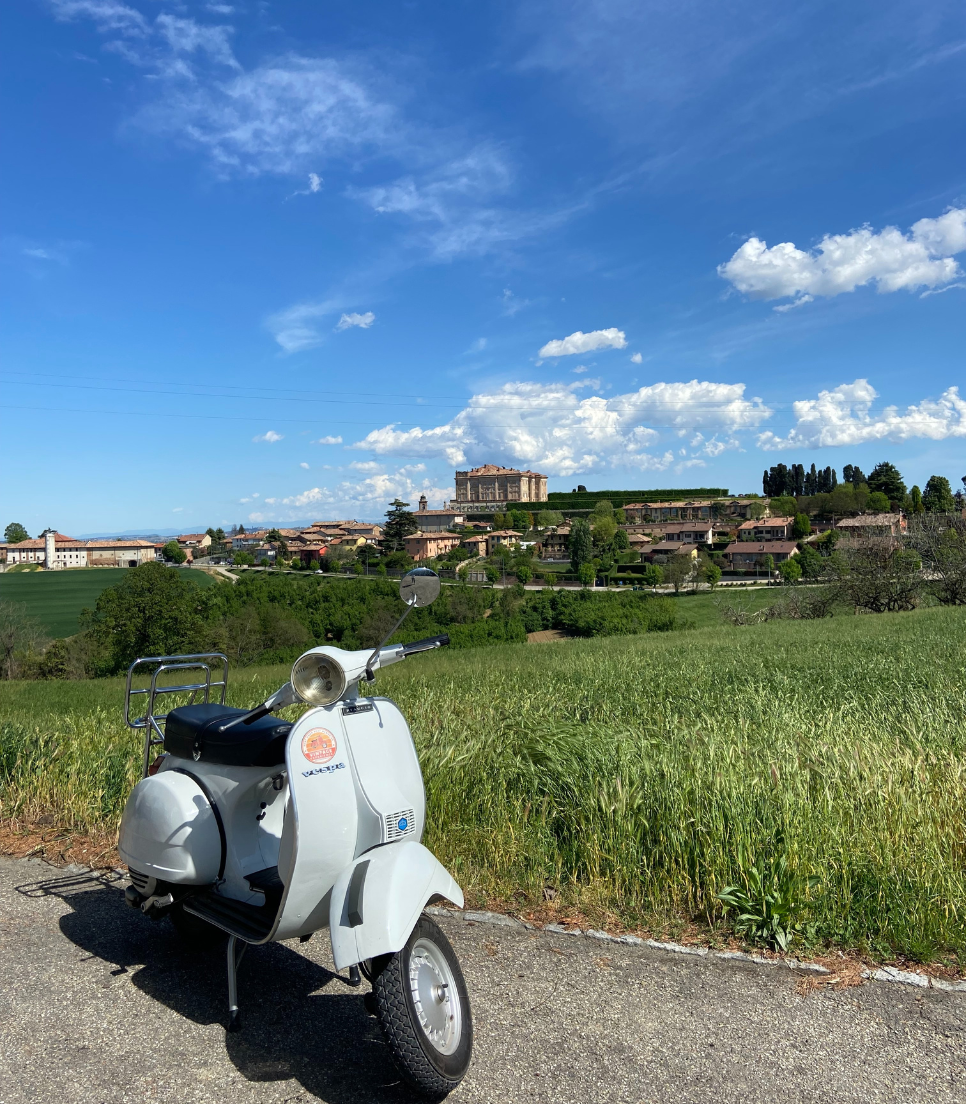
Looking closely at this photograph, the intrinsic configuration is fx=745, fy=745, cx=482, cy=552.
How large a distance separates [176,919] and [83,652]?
4584 centimetres

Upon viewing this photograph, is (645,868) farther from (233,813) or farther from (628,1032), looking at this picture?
(233,813)

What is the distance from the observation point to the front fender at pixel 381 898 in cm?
245

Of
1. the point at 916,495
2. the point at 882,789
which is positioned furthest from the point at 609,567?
the point at 882,789

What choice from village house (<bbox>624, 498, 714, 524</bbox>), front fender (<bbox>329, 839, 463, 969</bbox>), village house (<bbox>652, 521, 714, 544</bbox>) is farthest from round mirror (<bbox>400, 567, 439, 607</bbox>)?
village house (<bbox>624, 498, 714, 524</bbox>)

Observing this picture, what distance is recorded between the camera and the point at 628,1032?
2.80 metres

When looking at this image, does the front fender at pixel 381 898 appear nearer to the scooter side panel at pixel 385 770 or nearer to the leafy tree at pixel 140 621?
the scooter side panel at pixel 385 770

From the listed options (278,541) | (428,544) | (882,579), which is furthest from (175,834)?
(278,541)

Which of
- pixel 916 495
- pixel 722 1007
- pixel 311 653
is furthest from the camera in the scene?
pixel 916 495

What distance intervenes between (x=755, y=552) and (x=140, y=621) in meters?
69.1

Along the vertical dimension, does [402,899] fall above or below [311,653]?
below

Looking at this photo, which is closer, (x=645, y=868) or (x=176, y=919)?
(x=176, y=919)

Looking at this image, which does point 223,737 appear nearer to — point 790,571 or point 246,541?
point 790,571

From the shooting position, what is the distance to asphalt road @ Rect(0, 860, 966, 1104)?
8.23 ft

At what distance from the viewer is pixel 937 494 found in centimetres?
11000
